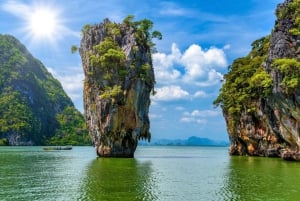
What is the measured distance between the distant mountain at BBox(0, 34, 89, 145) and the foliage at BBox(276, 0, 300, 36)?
127 metres

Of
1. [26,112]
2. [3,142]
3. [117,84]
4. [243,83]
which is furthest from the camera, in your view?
[26,112]

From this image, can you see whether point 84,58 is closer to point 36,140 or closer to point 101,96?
point 101,96

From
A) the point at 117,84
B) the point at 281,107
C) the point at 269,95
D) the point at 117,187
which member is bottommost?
the point at 117,187

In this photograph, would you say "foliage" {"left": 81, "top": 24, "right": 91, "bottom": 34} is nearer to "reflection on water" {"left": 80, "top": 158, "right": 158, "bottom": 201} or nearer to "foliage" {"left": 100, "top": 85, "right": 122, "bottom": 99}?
"foliage" {"left": 100, "top": 85, "right": 122, "bottom": 99}

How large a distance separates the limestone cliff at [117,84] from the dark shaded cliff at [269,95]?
52.1 feet

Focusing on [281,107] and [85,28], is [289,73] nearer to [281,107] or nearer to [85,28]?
[281,107]

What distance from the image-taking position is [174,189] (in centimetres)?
2586

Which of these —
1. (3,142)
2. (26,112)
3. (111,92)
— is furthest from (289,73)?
(26,112)

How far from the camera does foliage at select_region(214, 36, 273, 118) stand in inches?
2367

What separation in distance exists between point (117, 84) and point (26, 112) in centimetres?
11990

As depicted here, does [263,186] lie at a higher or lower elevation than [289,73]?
lower

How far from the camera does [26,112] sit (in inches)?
6462

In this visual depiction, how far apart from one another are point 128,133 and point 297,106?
2506 cm

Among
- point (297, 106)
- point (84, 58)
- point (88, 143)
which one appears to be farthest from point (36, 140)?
point (297, 106)
